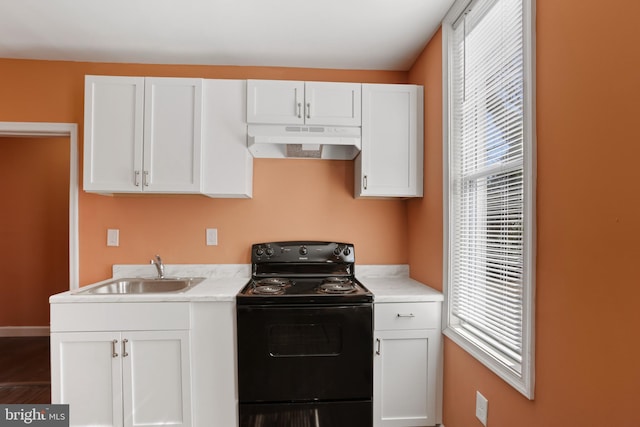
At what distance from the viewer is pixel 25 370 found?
268 centimetres

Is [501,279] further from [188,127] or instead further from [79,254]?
[79,254]

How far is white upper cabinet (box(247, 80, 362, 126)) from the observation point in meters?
2.07

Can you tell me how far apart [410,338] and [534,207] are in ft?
3.55

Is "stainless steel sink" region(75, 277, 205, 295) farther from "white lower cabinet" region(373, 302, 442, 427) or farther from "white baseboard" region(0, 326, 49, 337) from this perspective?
"white baseboard" region(0, 326, 49, 337)

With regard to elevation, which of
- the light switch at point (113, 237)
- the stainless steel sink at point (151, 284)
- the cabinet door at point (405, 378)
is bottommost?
the cabinet door at point (405, 378)

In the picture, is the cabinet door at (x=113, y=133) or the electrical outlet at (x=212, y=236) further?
the electrical outlet at (x=212, y=236)

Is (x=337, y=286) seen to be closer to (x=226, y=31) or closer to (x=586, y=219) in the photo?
(x=586, y=219)

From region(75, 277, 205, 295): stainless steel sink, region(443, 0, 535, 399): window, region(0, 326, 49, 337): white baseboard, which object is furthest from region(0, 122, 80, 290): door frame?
region(443, 0, 535, 399): window

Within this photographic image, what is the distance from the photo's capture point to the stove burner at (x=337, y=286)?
1893 mm

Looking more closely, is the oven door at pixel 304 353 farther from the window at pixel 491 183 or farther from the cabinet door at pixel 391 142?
the cabinet door at pixel 391 142

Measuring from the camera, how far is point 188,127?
205cm

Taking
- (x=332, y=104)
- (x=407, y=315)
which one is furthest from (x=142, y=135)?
(x=407, y=315)

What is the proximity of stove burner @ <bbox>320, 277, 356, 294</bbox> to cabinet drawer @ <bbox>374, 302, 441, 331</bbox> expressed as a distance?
200mm

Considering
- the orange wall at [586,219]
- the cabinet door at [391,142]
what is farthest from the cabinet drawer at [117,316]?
the orange wall at [586,219]
